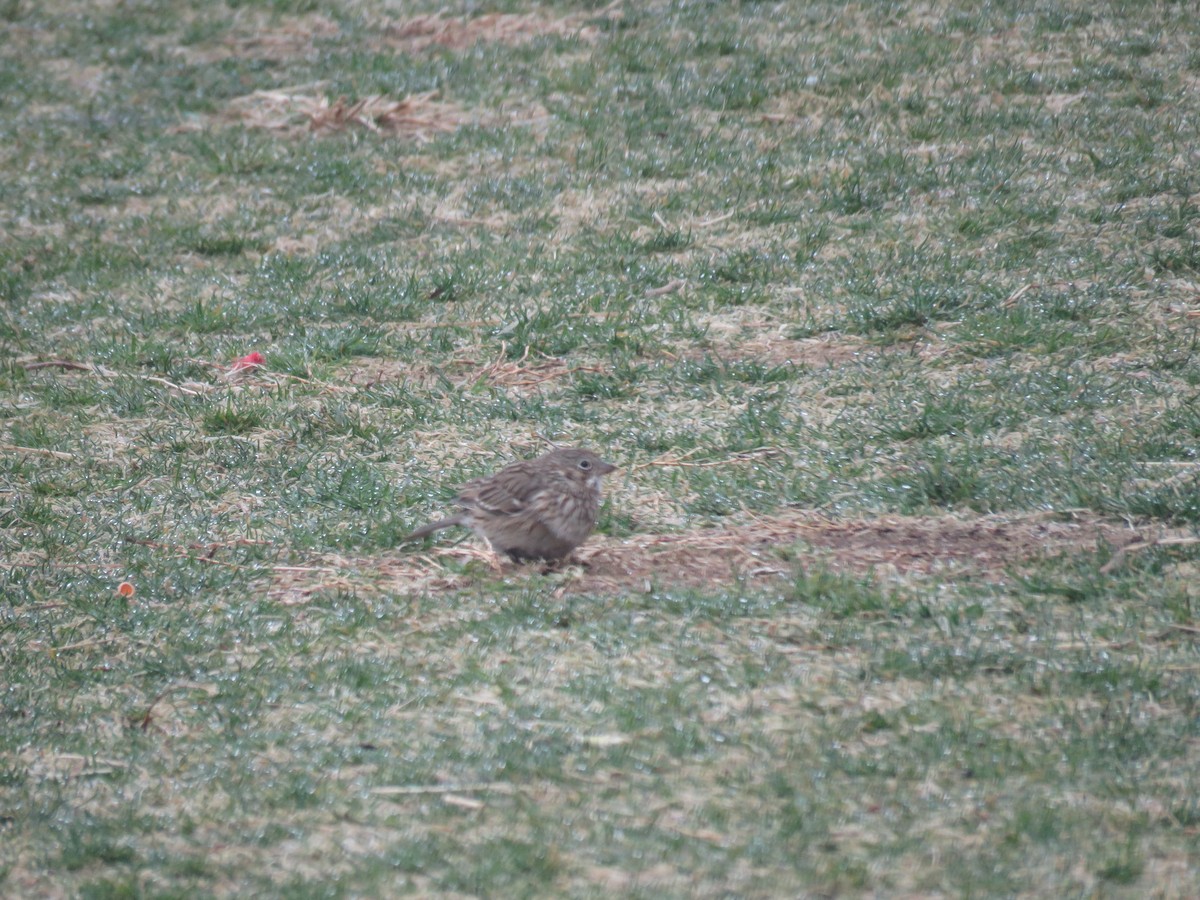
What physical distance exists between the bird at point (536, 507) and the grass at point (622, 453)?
0.14 metres

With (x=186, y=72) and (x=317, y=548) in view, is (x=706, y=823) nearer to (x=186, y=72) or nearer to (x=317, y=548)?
(x=317, y=548)

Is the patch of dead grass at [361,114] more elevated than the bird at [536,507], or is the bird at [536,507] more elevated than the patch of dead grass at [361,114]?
the patch of dead grass at [361,114]

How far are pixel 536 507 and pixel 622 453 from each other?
1.36m

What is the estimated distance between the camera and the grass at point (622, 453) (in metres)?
3.86

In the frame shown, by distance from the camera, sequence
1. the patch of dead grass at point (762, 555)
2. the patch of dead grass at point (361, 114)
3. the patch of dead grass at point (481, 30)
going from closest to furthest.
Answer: the patch of dead grass at point (762, 555), the patch of dead grass at point (361, 114), the patch of dead grass at point (481, 30)

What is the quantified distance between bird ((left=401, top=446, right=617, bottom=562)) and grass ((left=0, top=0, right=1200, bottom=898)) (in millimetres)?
136

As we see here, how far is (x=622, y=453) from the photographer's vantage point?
254 inches

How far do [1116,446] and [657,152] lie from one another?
517 centimetres

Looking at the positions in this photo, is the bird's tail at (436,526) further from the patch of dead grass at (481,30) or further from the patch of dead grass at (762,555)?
the patch of dead grass at (481,30)

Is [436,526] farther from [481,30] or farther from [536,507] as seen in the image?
[481,30]

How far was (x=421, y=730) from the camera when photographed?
4.32m

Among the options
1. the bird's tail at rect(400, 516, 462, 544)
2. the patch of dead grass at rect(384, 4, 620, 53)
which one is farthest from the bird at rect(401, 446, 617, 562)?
the patch of dead grass at rect(384, 4, 620, 53)

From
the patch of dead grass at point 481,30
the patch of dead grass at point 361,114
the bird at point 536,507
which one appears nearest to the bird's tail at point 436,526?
the bird at point 536,507

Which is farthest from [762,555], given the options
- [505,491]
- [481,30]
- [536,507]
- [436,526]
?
[481,30]
